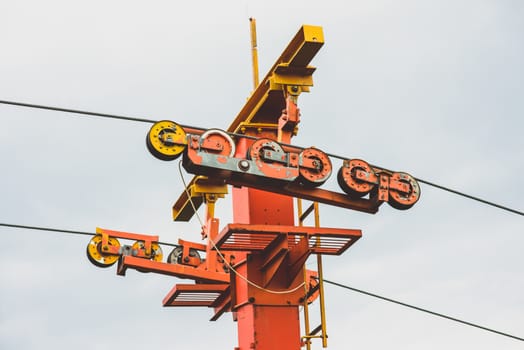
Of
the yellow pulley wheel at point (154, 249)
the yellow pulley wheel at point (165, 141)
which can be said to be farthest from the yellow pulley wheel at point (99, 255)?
the yellow pulley wheel at point (165, 141)

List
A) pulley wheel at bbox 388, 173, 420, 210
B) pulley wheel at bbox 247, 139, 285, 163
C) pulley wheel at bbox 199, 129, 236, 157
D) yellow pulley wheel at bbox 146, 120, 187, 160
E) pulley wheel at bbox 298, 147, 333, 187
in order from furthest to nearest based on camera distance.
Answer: pulley wheel at bbox 388, 173, 420, 210
pulley wheel at bbox 298, 147, 333, 187
pulley wheel at bbox 247, 139, 285, 163
pulley wheel at bbox 199, 129, 236, 157
yellow pulley wheel at bbox 146, 120, 187, 160

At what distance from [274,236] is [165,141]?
6.85 ft

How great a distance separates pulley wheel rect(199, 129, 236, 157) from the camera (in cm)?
1388

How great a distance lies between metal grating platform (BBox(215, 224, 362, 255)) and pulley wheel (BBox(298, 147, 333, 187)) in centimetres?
64

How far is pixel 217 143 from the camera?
14.0 meters

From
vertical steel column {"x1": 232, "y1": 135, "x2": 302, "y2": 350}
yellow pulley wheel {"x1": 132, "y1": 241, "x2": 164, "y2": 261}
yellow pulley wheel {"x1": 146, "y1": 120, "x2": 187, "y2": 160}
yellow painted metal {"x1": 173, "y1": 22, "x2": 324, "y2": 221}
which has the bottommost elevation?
vertical steel column {"x1": 232, "y1": 135, "x2": 302, "y2": 350}

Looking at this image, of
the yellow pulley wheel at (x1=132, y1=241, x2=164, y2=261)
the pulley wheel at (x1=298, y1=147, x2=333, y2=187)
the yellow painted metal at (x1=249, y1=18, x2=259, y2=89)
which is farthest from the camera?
the yellow pulley wheel at (x1=132, y1=241, x2=164, y2=261)

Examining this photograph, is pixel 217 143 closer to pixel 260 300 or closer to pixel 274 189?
pixel 274 189

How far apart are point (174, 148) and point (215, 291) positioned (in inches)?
147

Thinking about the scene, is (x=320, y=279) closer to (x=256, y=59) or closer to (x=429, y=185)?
(x=429, y=185)

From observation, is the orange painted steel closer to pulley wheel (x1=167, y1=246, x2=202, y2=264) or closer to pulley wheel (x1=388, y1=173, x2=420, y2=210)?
pulley wheel (x1=388, y1=173, x2=420, y2=210)

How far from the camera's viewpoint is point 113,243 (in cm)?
1742

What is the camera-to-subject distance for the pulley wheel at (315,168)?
14.3 m

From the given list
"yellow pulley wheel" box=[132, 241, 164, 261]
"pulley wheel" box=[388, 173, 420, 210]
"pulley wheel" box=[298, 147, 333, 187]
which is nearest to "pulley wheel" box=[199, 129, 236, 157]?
"pulley wheel" box=[298, 147, 333, 187]
